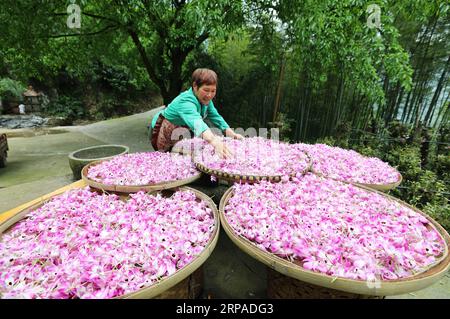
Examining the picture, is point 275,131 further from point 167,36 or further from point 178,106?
point 167,36

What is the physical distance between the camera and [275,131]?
373 centimetres

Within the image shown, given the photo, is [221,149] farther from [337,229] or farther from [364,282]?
[364,282]

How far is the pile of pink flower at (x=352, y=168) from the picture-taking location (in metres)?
1.72

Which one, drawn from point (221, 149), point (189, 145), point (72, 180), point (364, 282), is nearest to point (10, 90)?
point (72, 180)

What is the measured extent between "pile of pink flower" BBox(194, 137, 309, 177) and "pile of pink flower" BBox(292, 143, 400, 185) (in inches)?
A: 6.7

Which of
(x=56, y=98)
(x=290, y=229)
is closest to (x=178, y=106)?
(x=290, y=229)

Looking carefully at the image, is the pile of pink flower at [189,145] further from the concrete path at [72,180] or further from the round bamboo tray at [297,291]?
the round bamboo tray at [297,291]

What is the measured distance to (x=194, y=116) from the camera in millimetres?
1955

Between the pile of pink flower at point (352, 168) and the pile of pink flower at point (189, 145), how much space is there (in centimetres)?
105

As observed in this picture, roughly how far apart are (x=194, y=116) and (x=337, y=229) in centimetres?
138

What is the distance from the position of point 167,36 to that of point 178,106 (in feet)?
11.4

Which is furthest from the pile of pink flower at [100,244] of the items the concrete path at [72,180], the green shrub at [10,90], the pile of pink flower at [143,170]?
the green shrub at [10,90]

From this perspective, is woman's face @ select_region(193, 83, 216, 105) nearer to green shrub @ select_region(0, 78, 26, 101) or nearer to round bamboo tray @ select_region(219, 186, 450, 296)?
round bamboo tray @ select_region(219, 186, 450, 296)

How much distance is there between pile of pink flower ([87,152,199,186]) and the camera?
5.24 ft
